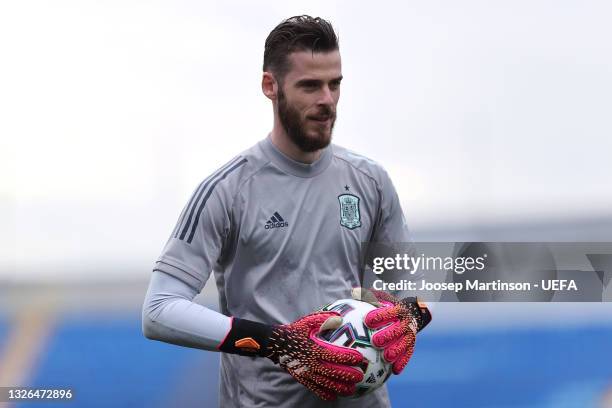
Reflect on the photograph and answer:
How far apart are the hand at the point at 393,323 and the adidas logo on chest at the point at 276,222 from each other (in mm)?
261

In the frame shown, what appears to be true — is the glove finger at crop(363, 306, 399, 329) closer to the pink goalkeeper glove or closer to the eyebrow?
the pink goalkeeper glove

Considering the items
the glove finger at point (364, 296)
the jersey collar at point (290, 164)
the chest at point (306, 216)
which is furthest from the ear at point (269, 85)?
the glove finger at point (364, 296)

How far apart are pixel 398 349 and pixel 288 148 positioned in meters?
0.63

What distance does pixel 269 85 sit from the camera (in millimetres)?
2713

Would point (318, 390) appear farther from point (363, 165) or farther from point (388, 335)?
point (363, 165)

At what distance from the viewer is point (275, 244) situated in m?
2.62

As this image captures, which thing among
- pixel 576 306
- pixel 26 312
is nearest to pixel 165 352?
pixel 26 312

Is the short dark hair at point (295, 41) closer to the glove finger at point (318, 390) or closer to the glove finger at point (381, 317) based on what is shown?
the glove finger at point (381, 317)

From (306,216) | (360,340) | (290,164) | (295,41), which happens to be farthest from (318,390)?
(295,41)

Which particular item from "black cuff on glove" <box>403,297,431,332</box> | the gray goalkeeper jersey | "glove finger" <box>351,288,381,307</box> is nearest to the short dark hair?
the gray goalkeeper jersey

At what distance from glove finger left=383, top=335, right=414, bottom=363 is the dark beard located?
556 mm

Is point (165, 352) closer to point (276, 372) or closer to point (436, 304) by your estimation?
point (436, 304)

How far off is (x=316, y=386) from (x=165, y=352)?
Answer: 66.1 inches

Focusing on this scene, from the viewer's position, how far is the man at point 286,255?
2416 millimetres
